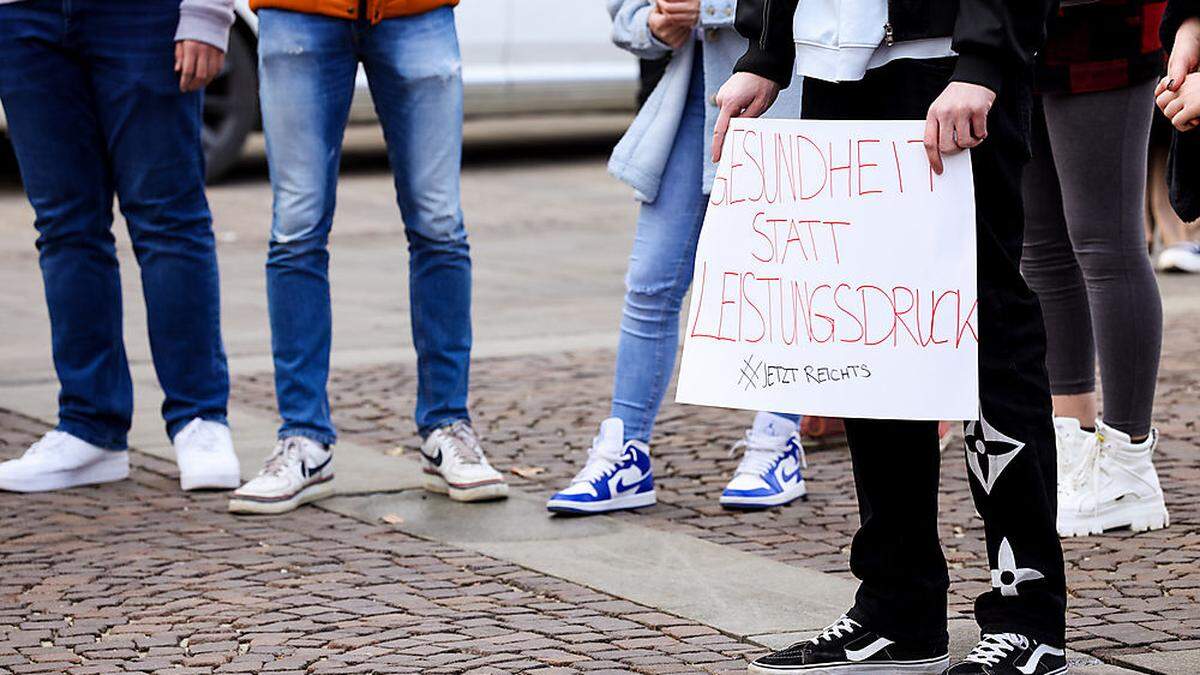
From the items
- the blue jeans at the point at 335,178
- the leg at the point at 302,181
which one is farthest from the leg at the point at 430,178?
the leg at the point at 302,181

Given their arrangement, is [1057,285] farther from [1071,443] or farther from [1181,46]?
[1181,46]

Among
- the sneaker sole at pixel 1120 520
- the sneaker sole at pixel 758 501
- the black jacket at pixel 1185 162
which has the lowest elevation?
the sneaker sole at pixel 758 501

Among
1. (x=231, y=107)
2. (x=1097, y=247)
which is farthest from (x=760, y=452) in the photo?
(x=231, y=107)

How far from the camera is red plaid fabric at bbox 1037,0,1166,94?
422 centimetres

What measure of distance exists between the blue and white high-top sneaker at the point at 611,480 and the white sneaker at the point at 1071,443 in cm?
94

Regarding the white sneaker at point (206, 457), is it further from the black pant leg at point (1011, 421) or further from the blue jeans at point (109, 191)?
the black pant leg at point (1011, 421)

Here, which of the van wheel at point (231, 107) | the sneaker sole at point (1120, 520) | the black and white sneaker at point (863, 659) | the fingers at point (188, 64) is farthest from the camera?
the van wheel at point (231, 107)

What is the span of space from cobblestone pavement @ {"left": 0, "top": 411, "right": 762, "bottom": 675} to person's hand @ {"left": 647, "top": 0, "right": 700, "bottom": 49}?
1.22m

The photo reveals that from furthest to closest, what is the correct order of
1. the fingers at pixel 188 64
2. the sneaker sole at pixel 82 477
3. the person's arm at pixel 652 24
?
1. the sneaker sole at pixel 82 477
2. the fingers at pixel 188 64
3. the person's arm at pixel 652 24

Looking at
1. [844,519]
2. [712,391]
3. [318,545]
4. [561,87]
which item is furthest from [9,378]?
[561,87]

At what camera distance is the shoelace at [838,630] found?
11.0 ft

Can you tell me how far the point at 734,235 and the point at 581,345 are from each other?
389 centimetres

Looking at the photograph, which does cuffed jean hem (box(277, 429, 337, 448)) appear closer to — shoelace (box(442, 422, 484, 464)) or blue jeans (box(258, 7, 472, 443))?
blue jeans (box(258, 7, 472, 443))

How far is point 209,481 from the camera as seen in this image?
4938 millimetres
